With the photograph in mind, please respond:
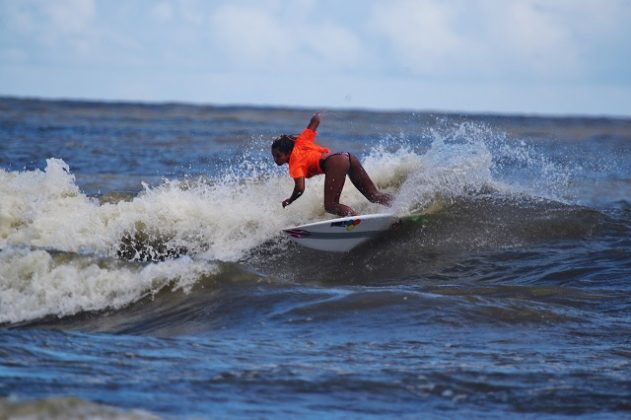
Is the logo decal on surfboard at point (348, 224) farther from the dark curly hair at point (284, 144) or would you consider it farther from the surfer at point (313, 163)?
the dark curly hair at point (284, 144)

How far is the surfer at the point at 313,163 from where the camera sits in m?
10.9

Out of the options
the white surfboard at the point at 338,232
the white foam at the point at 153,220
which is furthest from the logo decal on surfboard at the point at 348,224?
the white foam at the point at 153,220

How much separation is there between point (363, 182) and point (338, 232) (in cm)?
85

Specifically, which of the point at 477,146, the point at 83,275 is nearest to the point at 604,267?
the point at 477,146

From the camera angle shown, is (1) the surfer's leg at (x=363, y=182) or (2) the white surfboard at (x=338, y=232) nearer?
(2) the white surfboard at (x=338, y=232)

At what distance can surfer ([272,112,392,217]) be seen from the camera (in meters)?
10.9

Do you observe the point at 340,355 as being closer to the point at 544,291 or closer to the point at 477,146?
the point at 544,291

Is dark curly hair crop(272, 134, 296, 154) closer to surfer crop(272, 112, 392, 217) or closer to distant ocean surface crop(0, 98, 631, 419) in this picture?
surfer crop(272, 112, 392, 217)

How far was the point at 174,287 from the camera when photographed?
8.73 metres

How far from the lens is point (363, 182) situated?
11.6 metres

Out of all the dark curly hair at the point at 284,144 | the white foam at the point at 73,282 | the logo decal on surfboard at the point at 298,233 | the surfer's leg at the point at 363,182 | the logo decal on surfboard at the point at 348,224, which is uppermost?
the dark curly hair at the point at 284,144

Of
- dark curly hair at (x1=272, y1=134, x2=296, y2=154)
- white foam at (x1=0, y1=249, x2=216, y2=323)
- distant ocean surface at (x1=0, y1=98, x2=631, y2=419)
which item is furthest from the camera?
dark curly hair at (x1=272, y1=134, x2=296, y2=154)

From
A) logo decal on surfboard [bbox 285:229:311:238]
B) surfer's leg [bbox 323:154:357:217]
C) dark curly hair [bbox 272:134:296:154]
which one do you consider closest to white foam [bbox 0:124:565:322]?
logo decal on surfboard [bbox 285:229:311:238]

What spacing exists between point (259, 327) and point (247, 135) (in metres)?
26.9
